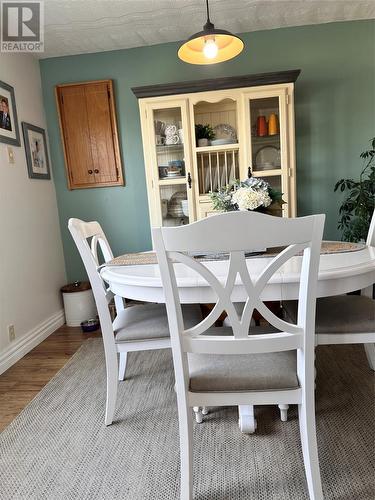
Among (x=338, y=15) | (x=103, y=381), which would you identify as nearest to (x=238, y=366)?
(x=103, y=381)

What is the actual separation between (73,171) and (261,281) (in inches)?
98.5

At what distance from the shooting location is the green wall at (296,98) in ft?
8.72

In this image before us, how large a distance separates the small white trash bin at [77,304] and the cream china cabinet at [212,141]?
87 centimetres

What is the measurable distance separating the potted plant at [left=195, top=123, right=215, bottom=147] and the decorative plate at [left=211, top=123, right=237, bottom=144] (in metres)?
0.05

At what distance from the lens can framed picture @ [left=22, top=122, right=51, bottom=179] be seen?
262 cm

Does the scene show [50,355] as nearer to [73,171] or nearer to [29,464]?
[29,464]

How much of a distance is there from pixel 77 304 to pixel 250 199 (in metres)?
1.93

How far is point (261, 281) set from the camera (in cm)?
94

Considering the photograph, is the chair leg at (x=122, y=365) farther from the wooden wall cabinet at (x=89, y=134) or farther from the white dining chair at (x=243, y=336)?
the wooden wall cabinet at (x=89, y=134)

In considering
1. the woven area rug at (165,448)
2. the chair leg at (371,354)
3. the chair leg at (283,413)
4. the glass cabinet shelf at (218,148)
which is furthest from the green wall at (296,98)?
the chair leg at (283,413)

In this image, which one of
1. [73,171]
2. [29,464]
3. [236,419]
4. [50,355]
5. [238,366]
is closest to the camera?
[238,366]

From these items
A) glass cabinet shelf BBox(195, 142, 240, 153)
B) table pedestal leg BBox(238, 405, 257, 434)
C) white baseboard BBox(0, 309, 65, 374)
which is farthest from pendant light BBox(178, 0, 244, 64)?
white baseboard BBox(0, 309, 65, 374)

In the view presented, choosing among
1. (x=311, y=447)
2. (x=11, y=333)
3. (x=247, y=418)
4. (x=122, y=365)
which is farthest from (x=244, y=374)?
(x=11, y=333)

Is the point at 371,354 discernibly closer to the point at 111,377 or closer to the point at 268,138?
the point at 111,377
